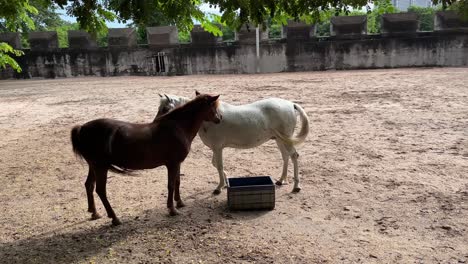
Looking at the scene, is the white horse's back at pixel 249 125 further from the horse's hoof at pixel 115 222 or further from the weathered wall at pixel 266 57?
the weathered wall at pixel 266 57

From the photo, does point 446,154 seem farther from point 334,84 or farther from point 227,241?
point 334,84

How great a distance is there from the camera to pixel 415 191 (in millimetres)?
5711

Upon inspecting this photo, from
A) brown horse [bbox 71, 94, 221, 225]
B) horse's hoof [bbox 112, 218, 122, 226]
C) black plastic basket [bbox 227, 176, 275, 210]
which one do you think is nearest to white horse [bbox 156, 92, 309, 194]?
brown horse [bbox 71, 94, 221, 225]

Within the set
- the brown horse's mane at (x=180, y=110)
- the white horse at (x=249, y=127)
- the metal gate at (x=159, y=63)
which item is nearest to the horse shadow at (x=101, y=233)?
the white horse at (x=249, y=127)

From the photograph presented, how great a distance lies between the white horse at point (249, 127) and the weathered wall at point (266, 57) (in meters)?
16.5

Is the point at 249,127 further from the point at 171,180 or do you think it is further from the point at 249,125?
the point at 171,180

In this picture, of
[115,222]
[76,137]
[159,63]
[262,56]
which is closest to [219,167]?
[115,222]

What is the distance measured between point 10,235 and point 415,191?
16.9 feet

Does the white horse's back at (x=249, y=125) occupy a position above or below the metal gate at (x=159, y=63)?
below

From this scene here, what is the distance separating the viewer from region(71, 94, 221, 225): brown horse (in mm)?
4637

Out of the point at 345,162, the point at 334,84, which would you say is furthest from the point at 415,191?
the point at 334,84

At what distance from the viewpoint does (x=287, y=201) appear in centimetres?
558

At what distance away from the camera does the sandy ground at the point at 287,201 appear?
423 cm

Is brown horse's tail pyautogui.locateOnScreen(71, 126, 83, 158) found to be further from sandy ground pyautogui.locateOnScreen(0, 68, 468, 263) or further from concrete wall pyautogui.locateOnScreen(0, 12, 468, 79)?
concrete wall pyautogui.locateOnScreen(0, 12, 468, 79)
